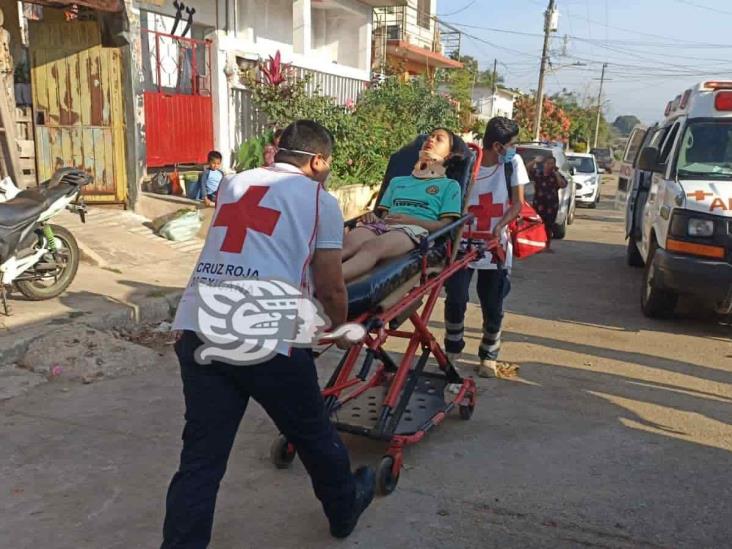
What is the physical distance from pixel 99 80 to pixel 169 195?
6.29 ft

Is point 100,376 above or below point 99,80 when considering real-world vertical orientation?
below

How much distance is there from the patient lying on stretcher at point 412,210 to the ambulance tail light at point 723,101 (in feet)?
12.4

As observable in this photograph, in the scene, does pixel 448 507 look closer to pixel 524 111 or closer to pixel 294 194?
pixel 294 194

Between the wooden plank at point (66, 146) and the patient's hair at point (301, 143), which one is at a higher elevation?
the patient's hair at point (301, 143)

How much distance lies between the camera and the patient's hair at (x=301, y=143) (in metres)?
2.75

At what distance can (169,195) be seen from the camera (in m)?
10.4

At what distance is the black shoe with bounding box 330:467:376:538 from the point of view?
9.91 feet

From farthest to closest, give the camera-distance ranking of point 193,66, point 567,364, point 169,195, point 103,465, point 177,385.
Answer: point 193,66, point 169,195, point 567,364, point 177,385, point 103,465

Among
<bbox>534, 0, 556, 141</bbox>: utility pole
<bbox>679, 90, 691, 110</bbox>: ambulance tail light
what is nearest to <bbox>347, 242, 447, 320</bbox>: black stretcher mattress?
<bbox>679, 90, 691, 110</bbox>: ambulance tail light

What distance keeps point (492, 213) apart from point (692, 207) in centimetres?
228

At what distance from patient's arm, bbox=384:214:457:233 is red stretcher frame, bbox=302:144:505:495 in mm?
117

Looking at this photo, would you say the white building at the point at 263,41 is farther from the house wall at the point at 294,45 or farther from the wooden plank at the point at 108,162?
the wooden plank at the point at 108,162

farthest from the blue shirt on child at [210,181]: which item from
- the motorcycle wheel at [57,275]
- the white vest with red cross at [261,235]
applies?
the white vest with red cross at [261,235]

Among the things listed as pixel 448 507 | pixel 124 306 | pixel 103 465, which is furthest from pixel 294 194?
pixel 124 306
